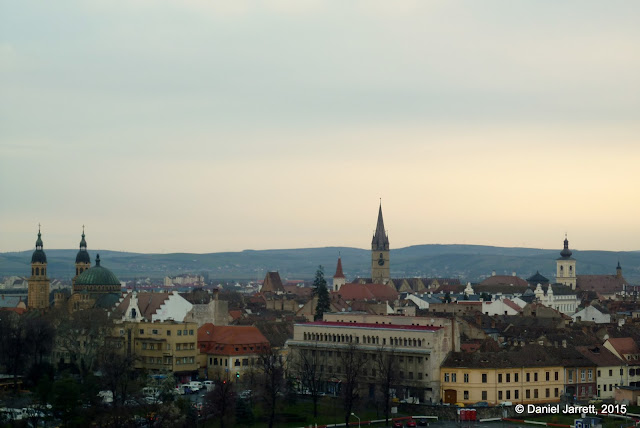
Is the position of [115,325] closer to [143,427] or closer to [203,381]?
[203,381]

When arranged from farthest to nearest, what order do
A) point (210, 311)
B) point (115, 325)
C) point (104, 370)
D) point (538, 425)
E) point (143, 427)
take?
point (210, 311) → point (115, 325) → point (104, 370) → point (538, 425) → point (143, 427)

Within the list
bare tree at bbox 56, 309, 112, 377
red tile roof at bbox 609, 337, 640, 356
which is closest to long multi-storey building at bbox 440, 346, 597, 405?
red tile roof at bbox 609, 337, 640, 356

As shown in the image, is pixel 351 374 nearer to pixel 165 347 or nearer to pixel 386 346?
pixel 386 346

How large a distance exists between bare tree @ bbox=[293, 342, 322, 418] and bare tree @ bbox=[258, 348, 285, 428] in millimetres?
2635

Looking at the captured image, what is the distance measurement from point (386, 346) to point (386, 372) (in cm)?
560

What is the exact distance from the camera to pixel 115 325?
405 feet

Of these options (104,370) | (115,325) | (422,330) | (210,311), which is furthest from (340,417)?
(210,311)

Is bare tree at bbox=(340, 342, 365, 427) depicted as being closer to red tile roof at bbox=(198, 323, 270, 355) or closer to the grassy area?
the grassy area

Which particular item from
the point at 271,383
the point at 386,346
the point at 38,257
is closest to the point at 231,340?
the point at 386,346

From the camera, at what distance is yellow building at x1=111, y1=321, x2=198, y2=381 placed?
4624 inches

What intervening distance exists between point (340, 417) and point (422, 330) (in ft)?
47.0

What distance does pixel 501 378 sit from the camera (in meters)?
102

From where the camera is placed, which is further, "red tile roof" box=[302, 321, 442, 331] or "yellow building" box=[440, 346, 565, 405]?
"red tile roof" box=[302, 321, 442, 331]

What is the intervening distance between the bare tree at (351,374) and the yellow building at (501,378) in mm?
8046
